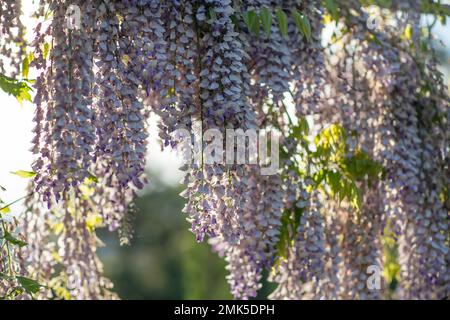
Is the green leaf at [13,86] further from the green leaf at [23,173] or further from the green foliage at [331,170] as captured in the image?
the green foliage at [331,170]

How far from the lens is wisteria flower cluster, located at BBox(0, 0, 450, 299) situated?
3.38m

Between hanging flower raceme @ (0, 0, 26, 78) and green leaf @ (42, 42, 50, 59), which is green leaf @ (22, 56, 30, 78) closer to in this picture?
hanging flower raceme @ (0, 0, 26, 78)

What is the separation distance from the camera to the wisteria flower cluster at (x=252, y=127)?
3381mm

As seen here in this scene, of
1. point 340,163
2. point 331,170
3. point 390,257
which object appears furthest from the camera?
point 390,257

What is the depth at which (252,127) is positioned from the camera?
11.5ft

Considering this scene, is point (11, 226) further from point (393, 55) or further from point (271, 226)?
point (393, 55)

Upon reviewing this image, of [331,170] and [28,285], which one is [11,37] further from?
[331,170]

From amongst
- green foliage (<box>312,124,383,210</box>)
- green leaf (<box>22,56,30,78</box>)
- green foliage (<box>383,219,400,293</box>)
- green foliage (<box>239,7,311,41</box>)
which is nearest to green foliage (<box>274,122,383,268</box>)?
green foliage (<box>312,124,383,210</box>)

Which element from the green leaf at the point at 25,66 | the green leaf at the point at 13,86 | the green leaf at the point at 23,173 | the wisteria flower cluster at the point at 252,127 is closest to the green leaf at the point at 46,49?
the wisteria flower cluster at the point at 252,127

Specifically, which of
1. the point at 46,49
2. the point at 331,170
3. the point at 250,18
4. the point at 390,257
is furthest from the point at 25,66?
the point at 390,257

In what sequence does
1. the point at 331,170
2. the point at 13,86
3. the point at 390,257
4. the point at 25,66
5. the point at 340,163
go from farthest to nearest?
1. the point at 390,257
2. the point at 340,163
3. the point at 331,170
4. the point at 25,66
5. the point at 13,86

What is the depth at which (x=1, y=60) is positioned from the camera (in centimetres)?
379

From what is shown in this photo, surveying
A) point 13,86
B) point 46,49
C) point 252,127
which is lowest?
point 252,127
